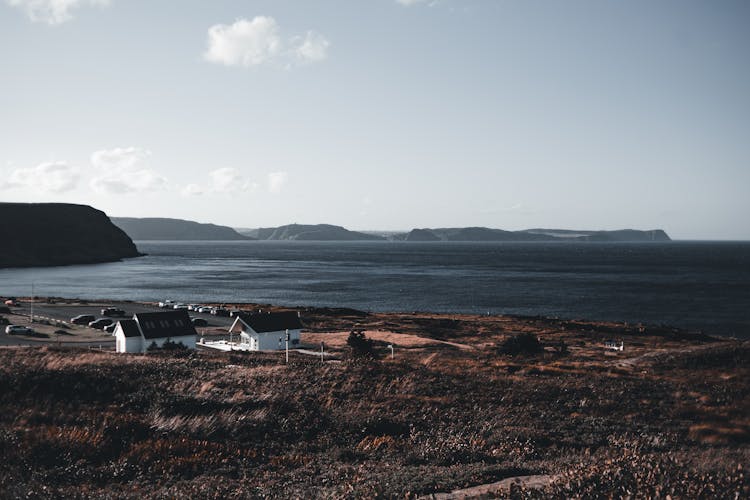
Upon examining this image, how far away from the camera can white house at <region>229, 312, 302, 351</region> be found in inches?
1874

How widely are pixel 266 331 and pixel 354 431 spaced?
3279 cm

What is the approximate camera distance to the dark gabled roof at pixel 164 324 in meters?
45.0

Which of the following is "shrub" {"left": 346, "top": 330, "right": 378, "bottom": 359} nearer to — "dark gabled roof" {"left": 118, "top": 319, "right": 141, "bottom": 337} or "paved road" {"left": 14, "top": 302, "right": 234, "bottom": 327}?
"dark gabled roof" {"left": 118, "top": 319, "right": 141, "bottom": 337}

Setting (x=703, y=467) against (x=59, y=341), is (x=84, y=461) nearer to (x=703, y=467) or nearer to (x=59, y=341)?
(x=703, y=467)

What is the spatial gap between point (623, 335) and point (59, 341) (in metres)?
64.4

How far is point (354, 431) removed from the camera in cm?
1658

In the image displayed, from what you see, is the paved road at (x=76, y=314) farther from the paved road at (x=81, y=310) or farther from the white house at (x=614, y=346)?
the white house at (x=614, y=346)

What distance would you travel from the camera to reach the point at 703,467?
11.2 meters

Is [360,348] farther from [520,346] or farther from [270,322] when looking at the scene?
[520,346]

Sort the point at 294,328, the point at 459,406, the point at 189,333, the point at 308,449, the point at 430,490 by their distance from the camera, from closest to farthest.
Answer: the point at 430,490, the point at 308,449, the point at 459,406, the point at 189,333, the point at 294,328

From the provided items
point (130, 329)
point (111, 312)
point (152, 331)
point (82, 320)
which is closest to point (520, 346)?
point (152, 331)

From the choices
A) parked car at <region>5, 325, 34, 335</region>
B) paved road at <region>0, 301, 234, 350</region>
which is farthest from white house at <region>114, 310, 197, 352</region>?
Answer: parked car at <region>5, 325, 34, 335</region>

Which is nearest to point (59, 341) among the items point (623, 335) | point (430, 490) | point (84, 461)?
point (84, 461)

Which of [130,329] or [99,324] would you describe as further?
[99,324]
